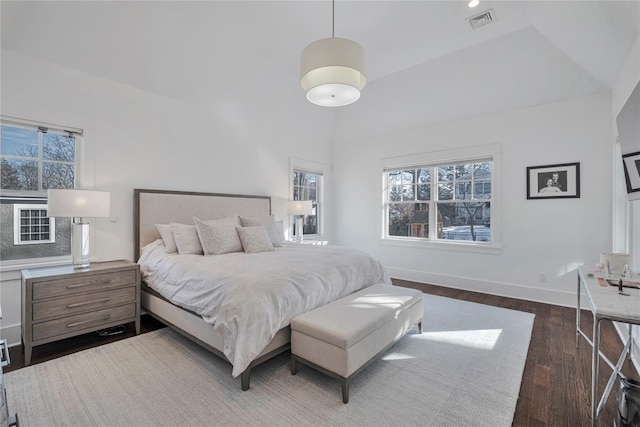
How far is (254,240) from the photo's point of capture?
3.47 meters

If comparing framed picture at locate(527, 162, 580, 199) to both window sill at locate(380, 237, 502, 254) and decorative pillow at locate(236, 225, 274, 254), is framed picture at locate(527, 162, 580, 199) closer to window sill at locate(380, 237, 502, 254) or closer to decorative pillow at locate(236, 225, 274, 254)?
window sill at locate(380, 237, 502, 254)

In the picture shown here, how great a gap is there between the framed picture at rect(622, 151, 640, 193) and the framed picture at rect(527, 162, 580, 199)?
1.83 m

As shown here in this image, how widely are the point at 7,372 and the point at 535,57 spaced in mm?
6027

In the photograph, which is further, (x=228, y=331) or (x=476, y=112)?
(x=476, y=112)

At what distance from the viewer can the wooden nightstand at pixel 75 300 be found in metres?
2.35

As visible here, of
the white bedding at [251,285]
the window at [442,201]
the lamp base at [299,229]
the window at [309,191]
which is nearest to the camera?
the white bedding at [251,285]

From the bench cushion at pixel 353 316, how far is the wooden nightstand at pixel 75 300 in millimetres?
1818

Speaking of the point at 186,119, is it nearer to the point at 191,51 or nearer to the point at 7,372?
the point at 191,51

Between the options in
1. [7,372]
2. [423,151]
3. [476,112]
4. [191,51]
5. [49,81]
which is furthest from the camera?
[423,151]

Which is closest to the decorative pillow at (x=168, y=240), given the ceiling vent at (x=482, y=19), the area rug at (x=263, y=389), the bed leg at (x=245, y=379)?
the area rug at (x=263, y=389)

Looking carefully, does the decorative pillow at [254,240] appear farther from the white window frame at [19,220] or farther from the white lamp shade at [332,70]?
the white window frame at [19,220]

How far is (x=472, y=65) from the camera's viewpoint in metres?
3.96

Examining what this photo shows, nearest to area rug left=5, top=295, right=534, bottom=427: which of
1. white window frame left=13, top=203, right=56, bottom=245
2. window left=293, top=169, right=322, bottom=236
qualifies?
white window frame left=13, top=203, right=56, bottom=245

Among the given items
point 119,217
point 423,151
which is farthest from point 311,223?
point 119,217
